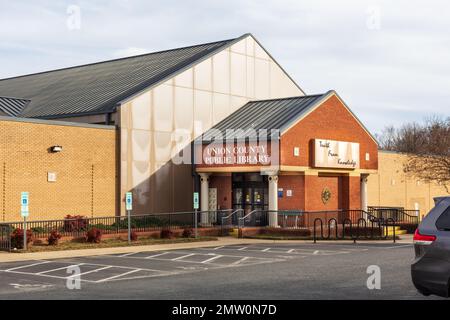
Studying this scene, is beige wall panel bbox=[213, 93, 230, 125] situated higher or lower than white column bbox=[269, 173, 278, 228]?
higher

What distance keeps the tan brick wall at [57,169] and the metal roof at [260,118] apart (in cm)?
617

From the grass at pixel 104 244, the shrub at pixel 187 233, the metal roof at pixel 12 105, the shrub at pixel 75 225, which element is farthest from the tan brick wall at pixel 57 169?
the metal roof at pixel 12 105

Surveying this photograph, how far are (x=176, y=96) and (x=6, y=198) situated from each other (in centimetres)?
1111

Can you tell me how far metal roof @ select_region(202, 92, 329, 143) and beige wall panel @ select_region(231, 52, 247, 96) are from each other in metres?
1.12

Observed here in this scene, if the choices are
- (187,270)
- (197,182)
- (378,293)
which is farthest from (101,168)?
(378,293)

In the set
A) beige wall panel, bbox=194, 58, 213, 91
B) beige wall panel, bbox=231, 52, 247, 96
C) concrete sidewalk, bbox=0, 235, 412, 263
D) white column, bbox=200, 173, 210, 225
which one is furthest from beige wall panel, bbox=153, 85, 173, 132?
concrete sidewalk, bbox=0, 235, 412, 263

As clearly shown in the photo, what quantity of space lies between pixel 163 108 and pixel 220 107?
15.2 ft

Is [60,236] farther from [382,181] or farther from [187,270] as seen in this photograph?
[382,181]

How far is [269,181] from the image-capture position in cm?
3394

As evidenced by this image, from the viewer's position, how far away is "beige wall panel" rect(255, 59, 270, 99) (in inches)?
1649

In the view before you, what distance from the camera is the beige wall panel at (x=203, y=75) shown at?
37594 mm

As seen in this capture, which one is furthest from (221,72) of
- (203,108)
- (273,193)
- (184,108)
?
(273,193)

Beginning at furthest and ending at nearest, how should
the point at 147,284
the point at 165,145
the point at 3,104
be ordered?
the point at 3,104 → the point at 165,145 → the point at 147,284

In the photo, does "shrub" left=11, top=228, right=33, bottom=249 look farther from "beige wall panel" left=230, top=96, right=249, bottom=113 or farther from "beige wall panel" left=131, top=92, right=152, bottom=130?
"beige wall panel" left=230, top=96, right=249, bottom=113
